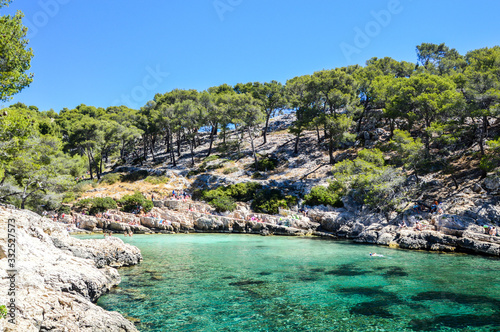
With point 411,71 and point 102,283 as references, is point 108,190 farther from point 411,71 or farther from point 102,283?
point 411,71

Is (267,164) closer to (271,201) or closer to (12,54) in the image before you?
(271,201)

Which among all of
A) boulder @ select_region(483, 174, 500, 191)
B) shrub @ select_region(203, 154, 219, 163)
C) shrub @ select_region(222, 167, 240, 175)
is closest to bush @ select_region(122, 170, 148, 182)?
shrub @ select_region(203, 154, 219, 163)

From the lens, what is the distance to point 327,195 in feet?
130

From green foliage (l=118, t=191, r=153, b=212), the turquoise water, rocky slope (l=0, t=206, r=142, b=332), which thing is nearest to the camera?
rocky slope (l=0, t=206, r=142, b=332)

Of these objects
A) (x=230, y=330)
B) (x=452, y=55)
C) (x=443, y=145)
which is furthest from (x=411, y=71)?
(x=230, y=330)

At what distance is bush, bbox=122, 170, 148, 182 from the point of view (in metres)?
52.2

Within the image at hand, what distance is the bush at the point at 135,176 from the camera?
5221 cm

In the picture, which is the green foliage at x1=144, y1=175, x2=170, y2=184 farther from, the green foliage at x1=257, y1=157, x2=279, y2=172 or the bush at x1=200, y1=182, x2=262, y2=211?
the green foliage at x1=257, y1=157, x2=279, y2=172

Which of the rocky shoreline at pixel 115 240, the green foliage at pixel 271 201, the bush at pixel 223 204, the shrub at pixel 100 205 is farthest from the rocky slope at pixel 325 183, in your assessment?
the shrub at pixel 100 205

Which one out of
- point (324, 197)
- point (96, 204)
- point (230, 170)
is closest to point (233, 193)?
point (230, 170)

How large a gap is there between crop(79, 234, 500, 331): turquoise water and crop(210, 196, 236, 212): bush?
56.6 feet

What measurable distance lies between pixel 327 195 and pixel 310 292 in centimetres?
2731

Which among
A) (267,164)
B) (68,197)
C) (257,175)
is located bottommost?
(68,197)

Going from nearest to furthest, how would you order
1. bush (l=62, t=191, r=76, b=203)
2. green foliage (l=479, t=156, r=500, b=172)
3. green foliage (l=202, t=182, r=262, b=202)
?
1. green foliage (l=479, t=156, r=500, b=172)
2. bush (l=62, t=191, r=76, b=203)
3. green foliage (l=202, t=182, r=262, b=202)
